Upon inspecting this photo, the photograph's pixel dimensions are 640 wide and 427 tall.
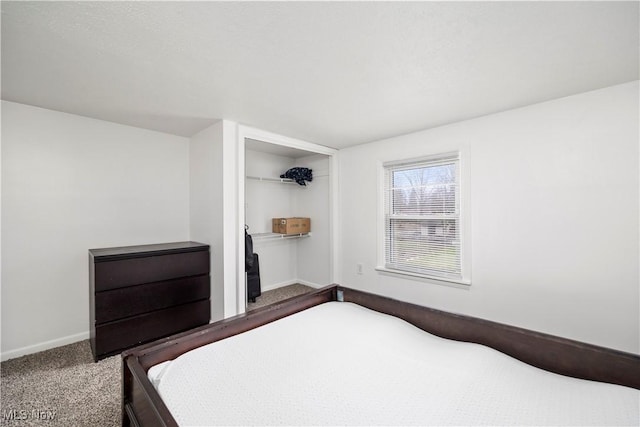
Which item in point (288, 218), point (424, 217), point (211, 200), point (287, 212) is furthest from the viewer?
point (287, 212)

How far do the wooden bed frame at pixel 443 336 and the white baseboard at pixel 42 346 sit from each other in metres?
2.06

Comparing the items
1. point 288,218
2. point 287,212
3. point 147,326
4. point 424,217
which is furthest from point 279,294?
point 424,217

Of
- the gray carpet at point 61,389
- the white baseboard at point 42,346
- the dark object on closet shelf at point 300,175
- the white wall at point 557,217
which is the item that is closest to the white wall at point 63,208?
the white baseboard at point 42,346

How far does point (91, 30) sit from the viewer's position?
1.41 metres

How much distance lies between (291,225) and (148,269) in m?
2.03

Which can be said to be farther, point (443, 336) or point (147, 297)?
point (147, 297)

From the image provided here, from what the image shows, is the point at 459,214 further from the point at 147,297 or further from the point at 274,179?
the point at 147,297

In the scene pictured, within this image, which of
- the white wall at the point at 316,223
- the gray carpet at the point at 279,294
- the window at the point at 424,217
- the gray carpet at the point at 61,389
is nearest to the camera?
the gray carpet at the point at 61,389

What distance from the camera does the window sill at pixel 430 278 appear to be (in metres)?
2.81

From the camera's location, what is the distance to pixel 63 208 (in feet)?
8.61

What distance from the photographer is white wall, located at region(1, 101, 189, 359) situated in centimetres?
238

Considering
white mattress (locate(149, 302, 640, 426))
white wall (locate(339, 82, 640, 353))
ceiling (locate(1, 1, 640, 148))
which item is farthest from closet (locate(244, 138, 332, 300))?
white mattress (locate(149, 302, 640, 426))

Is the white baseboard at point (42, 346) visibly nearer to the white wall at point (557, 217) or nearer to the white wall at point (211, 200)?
the white wall at point (211, 200)

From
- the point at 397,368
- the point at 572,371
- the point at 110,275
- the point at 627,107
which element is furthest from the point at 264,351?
the point at 627,107
